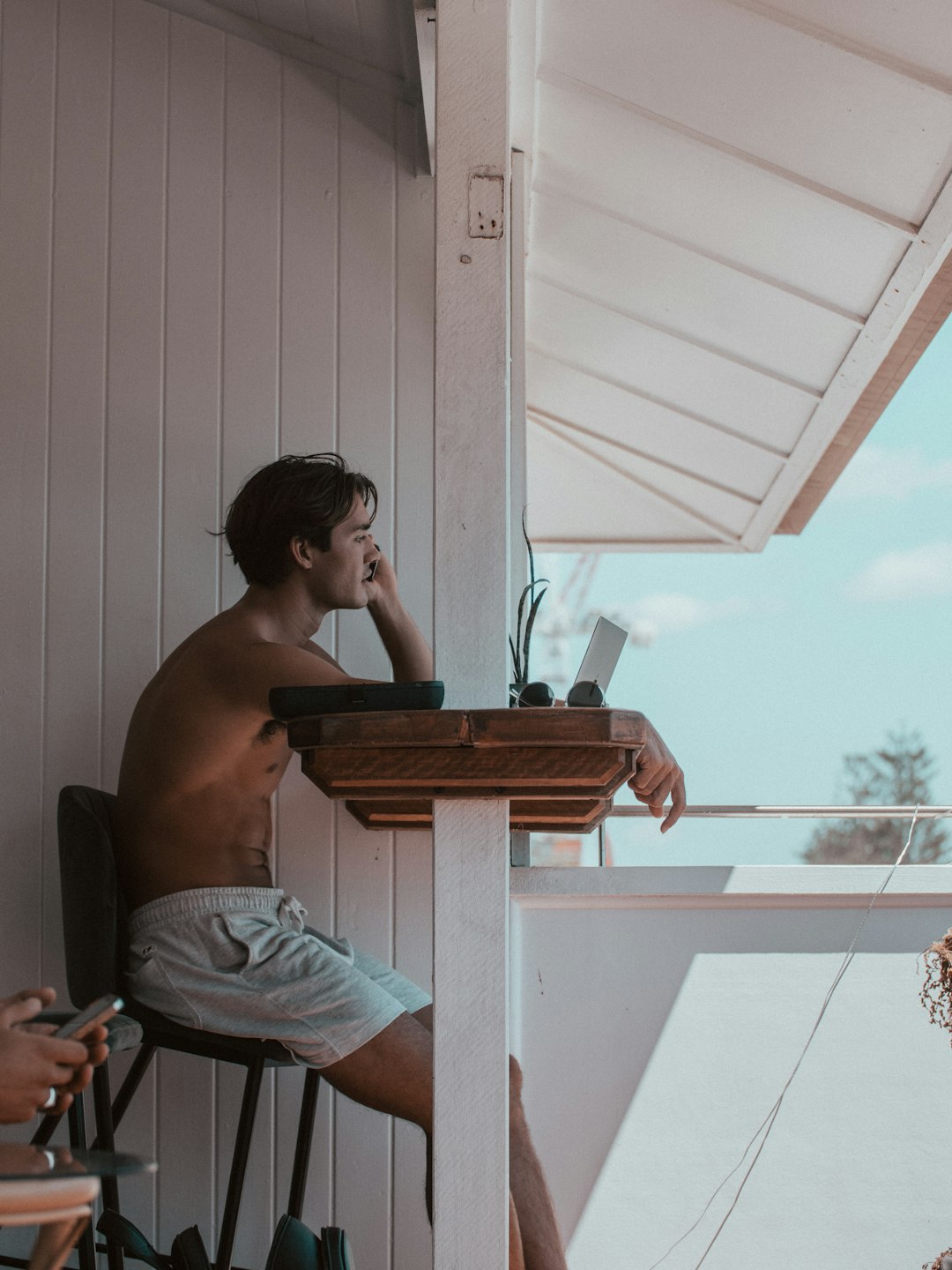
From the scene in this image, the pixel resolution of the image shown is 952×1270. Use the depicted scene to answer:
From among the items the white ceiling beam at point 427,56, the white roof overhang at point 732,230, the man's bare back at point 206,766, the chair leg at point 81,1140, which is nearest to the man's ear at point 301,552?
the man's bare back at point 206,766

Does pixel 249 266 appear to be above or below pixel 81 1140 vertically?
above

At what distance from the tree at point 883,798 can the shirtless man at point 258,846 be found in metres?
22.3

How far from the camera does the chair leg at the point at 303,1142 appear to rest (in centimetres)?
231

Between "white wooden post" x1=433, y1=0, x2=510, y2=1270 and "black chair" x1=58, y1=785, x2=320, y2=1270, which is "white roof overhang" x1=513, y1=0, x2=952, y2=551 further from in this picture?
"black chair" x1=58, y1=785, x2=320, y2=1270

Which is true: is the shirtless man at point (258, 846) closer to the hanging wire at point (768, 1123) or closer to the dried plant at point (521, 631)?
the dried plant at point (521, 631)

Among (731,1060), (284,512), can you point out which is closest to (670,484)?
(731,1060)

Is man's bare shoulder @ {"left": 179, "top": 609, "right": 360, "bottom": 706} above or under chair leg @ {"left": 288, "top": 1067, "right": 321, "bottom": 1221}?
above

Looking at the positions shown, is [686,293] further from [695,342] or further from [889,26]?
[889,26]

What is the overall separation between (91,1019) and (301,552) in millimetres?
1249

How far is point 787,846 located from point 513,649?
23533mm

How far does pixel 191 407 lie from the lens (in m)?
2.79

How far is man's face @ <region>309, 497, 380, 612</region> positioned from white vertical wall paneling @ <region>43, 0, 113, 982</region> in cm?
67

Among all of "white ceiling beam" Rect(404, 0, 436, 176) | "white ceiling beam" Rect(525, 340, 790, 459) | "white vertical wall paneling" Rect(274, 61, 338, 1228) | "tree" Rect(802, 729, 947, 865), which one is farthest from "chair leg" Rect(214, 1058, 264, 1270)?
"tree" Rect(802, 729, 947, 865)

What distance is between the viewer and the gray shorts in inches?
74.2
